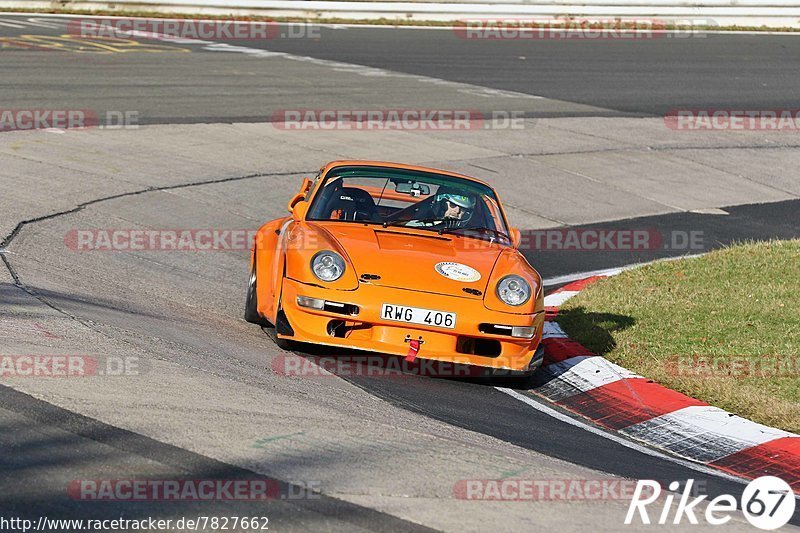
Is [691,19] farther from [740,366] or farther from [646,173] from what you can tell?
[740,366]

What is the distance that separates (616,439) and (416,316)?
145 centimetres

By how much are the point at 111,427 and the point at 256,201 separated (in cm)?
820

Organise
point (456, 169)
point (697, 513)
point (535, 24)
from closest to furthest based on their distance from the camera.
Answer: point (697, 513), point (456, 169), point (535, 24)

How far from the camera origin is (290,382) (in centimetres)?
685

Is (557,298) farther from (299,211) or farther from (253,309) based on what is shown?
(253,309)

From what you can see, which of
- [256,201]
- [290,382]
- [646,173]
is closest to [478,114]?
[646,173]

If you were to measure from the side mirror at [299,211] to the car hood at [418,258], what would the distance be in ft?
0.91

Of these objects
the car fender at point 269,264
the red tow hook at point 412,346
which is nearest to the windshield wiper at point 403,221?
the car fender at point 269,264

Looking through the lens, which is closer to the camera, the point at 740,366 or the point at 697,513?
the point at 697,513

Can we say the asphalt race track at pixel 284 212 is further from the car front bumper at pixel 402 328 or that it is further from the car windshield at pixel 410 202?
the car windshield at pixel 410 202

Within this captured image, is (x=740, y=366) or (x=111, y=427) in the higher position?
(x=111, y=427)

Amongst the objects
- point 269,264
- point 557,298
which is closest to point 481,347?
point 269,264

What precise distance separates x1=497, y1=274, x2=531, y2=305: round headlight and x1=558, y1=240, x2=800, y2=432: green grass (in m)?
1.10

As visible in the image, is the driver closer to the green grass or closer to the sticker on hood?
the sticker on hood
